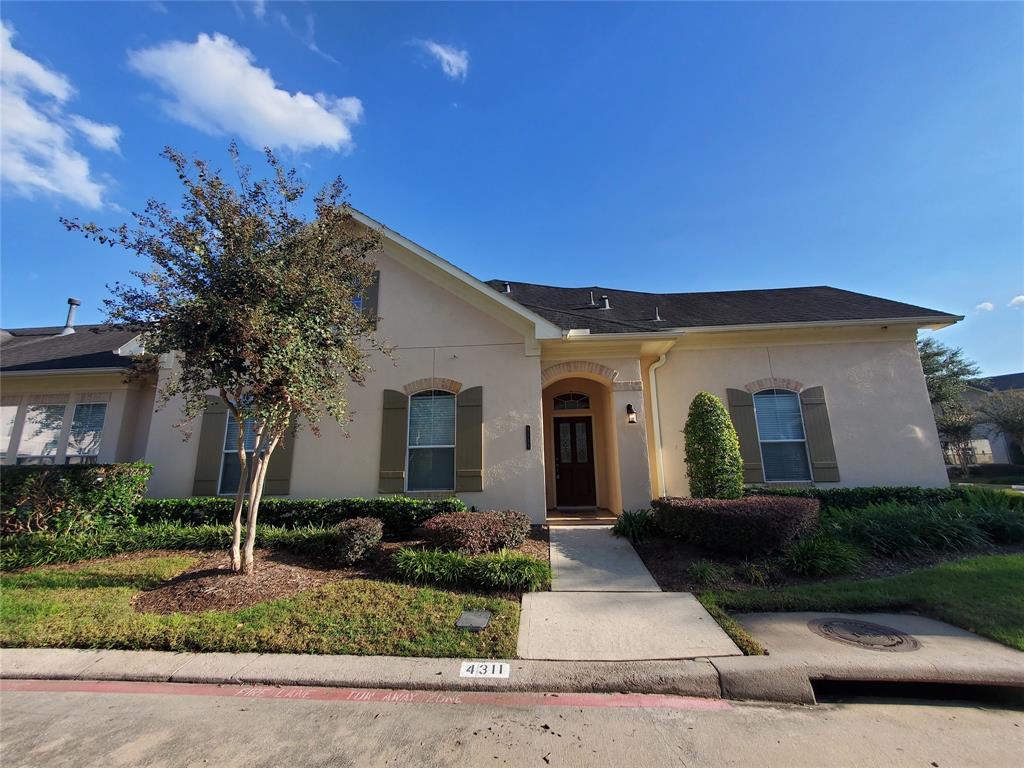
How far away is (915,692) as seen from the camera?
3.68 meters

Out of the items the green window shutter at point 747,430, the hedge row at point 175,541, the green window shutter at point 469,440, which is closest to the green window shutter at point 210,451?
the hedge row at point 175,541

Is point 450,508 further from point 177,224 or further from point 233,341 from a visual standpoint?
point 177,224

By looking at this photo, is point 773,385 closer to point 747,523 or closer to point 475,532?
point 747,523

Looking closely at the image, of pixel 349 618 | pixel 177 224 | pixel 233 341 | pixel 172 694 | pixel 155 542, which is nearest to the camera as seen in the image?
pixel 172 694

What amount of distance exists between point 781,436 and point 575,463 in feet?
15.4

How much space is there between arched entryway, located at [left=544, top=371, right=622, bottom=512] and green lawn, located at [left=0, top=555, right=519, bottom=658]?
600 cm

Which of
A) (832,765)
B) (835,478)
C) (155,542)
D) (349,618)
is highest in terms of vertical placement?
(835,478)

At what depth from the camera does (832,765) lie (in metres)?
2.77

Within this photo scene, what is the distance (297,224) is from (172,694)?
5524 millimetres

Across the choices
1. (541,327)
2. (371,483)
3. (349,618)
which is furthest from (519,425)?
(349,618)

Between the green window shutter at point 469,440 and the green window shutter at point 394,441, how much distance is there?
1133 millimetres

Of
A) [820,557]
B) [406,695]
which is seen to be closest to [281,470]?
[406,695]

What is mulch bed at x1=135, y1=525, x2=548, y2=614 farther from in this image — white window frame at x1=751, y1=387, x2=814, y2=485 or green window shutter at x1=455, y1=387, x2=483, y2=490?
white window frame at x1=751, y1=387, x2=814, y2=485

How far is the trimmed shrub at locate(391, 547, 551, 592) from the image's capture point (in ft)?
18.9
